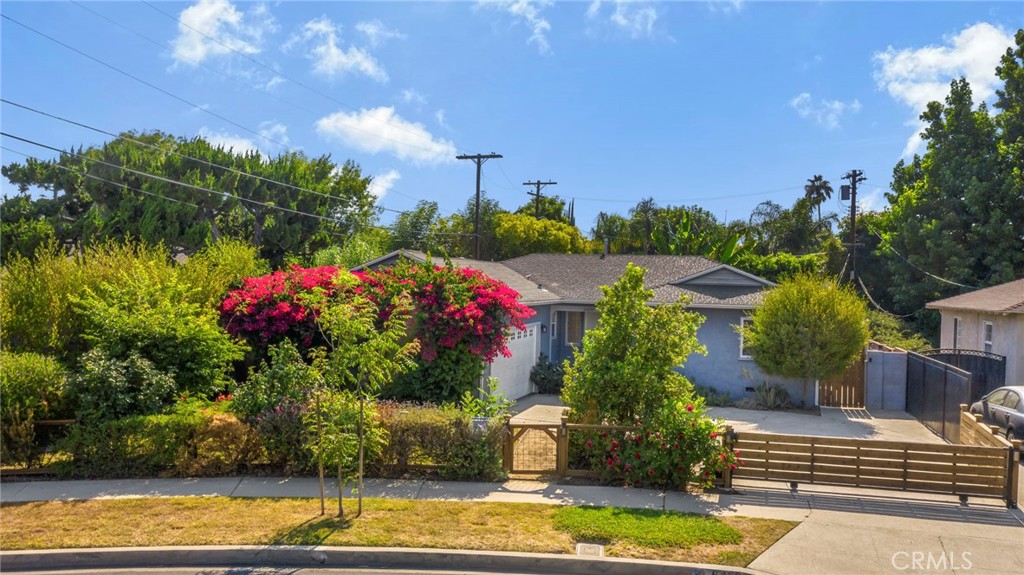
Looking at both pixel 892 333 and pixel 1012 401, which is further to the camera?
pixel 892 333

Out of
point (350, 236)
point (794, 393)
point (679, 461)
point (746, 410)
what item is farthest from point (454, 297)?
point (350, 236)

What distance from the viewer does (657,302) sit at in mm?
19438

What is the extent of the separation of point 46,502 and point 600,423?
809cm

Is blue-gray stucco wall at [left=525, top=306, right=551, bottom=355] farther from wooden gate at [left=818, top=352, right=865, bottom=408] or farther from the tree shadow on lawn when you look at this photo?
the tree shadow on lawn

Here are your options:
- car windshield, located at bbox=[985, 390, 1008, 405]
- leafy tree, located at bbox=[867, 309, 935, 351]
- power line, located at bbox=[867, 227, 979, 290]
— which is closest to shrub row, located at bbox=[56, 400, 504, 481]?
car windshield, located at bbox=[985, 390, 1008, 405]

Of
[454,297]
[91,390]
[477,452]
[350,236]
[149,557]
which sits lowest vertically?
[149,557]

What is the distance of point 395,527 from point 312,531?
0.99m

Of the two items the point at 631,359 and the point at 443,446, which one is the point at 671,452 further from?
the point at 443,446

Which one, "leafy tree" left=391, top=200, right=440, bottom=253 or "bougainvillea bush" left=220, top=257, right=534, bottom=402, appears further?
"leafy tree" left=391, top=200, right=440, bottom=253

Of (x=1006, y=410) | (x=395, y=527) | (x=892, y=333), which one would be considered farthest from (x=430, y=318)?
(x=892, y=333)

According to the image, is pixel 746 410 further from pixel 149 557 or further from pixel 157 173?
pixel 157 173

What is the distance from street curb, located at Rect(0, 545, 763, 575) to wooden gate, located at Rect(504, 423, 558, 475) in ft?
10.5

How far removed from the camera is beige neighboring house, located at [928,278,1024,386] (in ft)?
60.1

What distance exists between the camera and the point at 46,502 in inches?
363
